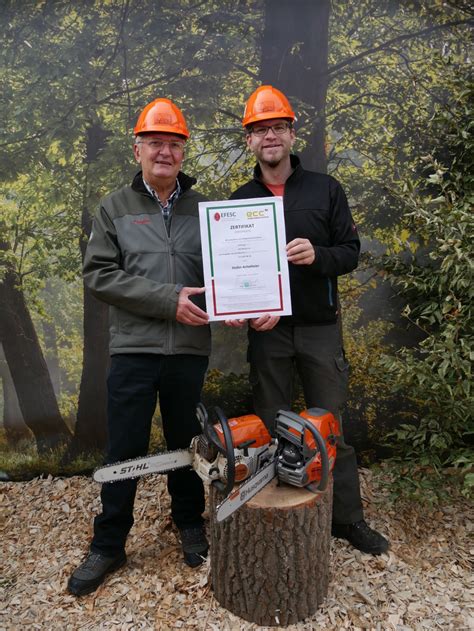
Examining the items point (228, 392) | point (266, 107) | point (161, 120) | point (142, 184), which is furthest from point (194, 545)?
point (266, 107)

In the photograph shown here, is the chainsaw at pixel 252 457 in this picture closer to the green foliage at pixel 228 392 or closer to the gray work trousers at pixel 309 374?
the gray work trousers at pixel 309 374

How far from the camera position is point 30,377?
168 inches

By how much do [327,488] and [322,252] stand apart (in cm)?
116

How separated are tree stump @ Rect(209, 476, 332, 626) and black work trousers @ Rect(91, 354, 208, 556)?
1.60ft

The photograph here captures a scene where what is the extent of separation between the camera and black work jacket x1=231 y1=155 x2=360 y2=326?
Result: 113 inches

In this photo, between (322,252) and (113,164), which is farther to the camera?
(113,164)

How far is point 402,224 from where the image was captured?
3.98 m

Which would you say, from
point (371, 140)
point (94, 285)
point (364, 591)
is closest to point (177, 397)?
point (94, 285)

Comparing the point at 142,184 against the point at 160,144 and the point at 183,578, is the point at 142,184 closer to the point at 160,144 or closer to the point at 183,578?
the point at 160,144

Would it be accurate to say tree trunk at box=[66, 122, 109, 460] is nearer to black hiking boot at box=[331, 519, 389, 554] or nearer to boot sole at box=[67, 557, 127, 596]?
boot sole at box=[67, 557, 127, 596]

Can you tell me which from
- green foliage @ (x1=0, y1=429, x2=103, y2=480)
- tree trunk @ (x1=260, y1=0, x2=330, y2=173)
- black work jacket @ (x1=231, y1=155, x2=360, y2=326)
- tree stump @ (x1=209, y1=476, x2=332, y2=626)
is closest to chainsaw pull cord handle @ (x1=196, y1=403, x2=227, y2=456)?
tree stump @ (x1=209, y1=476, x2=332, y2=626)

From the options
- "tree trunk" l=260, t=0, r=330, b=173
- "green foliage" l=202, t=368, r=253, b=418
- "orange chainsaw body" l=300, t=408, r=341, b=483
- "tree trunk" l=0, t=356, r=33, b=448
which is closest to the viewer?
"orange chainsaw body" l=300, t=408, r=341, b=483

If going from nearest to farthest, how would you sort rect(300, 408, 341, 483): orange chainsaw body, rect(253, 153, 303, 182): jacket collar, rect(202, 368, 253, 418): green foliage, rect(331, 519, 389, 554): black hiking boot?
1. rect(300, 408, 341, 483): orange chainsaw body
2. rect(253, 153, 303, 182): jacket collar
3. rect(331, 519, 389, 554): black hiking boot
4. rect(202, 368, 253, 418): green foliage

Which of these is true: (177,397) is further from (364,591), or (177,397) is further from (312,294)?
(364,591)
